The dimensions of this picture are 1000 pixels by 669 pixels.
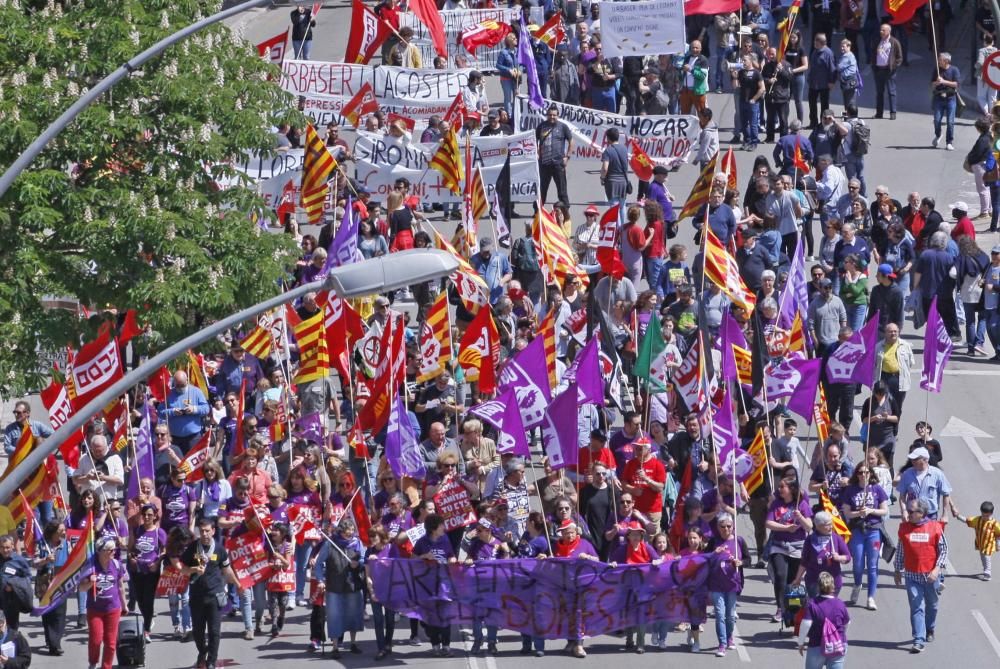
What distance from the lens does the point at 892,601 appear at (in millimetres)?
22750

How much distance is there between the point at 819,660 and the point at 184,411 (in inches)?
337

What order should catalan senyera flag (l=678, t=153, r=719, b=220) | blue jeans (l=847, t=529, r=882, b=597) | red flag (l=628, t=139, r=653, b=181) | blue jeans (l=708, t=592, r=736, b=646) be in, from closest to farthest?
blue jeans (l=708, t=592, r=736, b=646)
blue jeans (l=847, t=529, r=882, b=597)
catalan senyera flag (l=678, t=153, r=719, b=220)
red flag (l=628, t=139, r=653, b=181)

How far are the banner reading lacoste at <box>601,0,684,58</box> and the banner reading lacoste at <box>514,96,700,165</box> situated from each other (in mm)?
2693

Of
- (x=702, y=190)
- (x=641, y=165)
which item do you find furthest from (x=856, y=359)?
(x=641, y=165)

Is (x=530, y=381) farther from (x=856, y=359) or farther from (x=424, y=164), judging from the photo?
(x=424, y=164)

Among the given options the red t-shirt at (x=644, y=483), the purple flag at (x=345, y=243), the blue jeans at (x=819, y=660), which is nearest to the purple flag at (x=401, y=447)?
the red t-shirt at (x=644, y=483)

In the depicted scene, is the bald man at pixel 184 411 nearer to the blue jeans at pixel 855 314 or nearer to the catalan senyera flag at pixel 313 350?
the catalan senyera flag at pixel 313 350

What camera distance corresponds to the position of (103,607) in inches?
832

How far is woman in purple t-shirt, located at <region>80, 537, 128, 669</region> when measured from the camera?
21125 millimetres

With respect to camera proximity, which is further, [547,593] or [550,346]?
[550,346]

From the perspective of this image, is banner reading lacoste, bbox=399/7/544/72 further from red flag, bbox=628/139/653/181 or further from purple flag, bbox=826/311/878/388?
purple flag, bbox=826/311/878/388

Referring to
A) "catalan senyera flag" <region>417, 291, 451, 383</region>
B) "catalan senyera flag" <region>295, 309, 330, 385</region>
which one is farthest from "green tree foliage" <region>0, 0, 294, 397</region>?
"catalan senyera flag" <region>417, 291, 451, 383</region>

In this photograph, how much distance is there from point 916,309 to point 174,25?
35.8 feet

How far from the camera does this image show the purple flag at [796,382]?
920 inches
